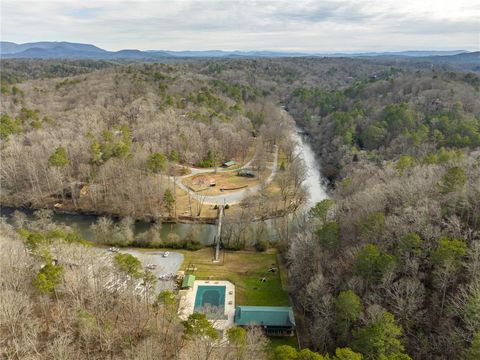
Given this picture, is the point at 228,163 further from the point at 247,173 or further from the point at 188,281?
the point at 188,281

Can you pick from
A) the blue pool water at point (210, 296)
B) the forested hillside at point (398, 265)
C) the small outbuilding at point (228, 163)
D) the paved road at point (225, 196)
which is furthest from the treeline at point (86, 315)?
the small outbuilding at point (228, 163)

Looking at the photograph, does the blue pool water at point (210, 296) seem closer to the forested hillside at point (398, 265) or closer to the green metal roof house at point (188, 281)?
the green metal roof house at point (188, 281)

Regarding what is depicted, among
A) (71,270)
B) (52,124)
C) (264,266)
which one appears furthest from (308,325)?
Result: (52,124)

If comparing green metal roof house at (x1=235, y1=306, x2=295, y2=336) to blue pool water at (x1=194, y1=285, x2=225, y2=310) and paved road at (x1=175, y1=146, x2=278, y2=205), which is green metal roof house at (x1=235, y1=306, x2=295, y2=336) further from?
paved road at (x1=175, y1=146, x2=278, y2=205)

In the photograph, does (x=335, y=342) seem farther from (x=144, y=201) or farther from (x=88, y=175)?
(x=88, y=175)

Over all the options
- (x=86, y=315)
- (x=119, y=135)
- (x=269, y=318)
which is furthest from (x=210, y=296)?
(x=119, y=135)
